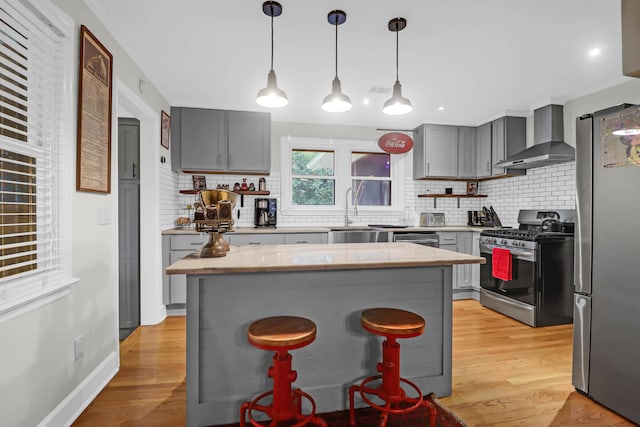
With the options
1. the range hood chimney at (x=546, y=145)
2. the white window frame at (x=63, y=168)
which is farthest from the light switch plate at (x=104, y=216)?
the range hood chimney at (x=546, y=145)

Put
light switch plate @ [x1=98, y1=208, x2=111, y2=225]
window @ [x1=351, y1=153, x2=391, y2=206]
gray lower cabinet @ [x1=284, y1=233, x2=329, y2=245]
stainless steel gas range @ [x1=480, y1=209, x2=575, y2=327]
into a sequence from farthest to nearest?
window @ [x1=351, y1=153, x2=391, y2=206], gray lower cabinet @ [x1=284, y1=233, x2=329, y2=245], stainless steel gas range @ [x1=480, y1=209, x2=575, y2=327], light switch plate @ [x1=98, y1=208, x2=111, y2=225]

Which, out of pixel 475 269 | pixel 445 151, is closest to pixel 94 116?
pixel 445 151

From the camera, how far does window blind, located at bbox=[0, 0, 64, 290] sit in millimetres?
1468

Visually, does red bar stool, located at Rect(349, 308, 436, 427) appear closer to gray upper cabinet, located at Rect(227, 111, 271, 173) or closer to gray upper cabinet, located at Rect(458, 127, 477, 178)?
gray upper cabinet, located at Rect(227, 111, 271, 173)

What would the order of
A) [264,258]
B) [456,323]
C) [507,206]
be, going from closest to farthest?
1. [264,258]
2. [456,323]
3. [507,206]

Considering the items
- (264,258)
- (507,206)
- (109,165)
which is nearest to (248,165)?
(109,165)

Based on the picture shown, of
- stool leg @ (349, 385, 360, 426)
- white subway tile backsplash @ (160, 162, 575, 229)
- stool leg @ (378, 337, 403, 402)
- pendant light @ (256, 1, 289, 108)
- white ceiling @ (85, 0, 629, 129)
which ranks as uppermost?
white ceiling @ (85, 0, 629, 129)

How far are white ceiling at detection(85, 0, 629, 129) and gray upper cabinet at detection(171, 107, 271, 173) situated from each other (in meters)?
0.21

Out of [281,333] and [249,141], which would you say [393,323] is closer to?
[281,333]

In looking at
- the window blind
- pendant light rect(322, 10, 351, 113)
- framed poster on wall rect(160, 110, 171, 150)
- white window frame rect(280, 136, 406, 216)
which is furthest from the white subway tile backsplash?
pendant light rect(322, 10, 351, 113)

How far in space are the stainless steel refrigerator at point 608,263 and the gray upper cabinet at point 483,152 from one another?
258 centimetres

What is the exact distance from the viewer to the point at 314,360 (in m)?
1.97

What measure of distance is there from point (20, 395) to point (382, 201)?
4.38 m

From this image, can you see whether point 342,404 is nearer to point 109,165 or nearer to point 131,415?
point 131,415
